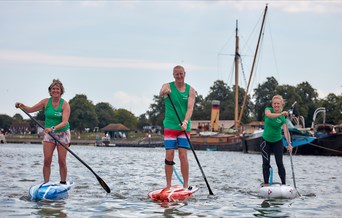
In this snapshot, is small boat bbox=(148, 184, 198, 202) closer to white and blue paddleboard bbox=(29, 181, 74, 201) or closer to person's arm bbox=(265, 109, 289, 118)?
white and blue paddleboard bbox=(29, 181, 74, 201)

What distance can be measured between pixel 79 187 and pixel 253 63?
76.3 m

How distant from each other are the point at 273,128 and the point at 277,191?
158 cm

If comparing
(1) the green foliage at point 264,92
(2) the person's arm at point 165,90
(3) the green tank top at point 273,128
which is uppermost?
(1) the green foliage at point 264,92

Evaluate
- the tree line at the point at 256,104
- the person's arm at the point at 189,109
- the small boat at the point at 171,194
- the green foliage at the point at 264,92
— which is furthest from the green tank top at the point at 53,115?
the green foliage at the point at 264,92

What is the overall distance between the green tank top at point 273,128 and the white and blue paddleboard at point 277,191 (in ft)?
3.85

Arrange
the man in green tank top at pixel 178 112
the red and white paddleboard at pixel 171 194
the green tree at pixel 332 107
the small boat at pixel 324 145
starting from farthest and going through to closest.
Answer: the green tree at pixel 332 107
the small boat at pixel 324 145
the man in green tank top at pixel 178 112
the red and white paddleboard at pixel 171 194

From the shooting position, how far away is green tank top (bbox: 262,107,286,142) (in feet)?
52.0

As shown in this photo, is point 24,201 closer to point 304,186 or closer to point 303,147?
point 304,186

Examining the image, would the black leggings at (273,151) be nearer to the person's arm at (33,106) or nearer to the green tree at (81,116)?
the person's arm at (33,106)

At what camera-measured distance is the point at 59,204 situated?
12.9 m

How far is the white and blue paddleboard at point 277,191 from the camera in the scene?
15.3 m

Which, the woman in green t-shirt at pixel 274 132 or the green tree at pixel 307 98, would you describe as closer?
the woman in green t-shirt at pixel 274 132

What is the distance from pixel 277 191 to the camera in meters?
15.3

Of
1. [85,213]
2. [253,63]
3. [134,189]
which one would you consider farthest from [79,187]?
[253,63]
